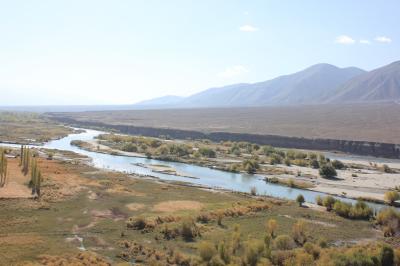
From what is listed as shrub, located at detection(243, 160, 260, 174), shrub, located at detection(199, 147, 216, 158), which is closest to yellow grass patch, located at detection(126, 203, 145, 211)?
shrub, located at detection(243, 160, 260, 174)

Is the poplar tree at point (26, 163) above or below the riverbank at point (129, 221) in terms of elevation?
above

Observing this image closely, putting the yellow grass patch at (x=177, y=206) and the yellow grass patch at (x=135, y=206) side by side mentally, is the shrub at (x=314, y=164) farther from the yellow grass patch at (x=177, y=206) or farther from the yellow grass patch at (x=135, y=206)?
the yellow grass patch at (x=135, y=206)

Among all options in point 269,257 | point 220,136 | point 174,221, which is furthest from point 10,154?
point 220,136

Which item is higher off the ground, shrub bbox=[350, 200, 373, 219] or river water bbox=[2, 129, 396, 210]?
shrub bbox=[350, 200, 373, 219]

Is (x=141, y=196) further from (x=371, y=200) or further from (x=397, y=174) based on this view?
(x=397, y=174)

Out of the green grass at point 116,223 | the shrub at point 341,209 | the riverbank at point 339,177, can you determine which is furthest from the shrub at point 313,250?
the riverbank at point 339,177

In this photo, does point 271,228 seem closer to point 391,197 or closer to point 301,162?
point 391,197

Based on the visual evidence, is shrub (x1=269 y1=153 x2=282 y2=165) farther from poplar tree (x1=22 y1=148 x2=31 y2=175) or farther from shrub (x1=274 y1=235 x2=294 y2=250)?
shrub (x1=274 y1=235 x2=294 y2=250)

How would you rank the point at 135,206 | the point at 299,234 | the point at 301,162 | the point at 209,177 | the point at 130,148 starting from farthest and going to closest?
the point at 130,148 < the point at 301,162 < the point at 209,177 < the point at 135,206 < the point at 299,234

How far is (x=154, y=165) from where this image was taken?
310 feet

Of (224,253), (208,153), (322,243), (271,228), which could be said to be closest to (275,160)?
(208,153)

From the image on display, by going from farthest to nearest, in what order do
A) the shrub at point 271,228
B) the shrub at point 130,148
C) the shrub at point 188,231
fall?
1. the shrub at point 130,148
2. the shrub at point 271,228
3. the shrub at point 188,231

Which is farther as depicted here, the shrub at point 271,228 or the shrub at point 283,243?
the shrub at point 271,228

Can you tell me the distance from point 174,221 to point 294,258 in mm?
15069
